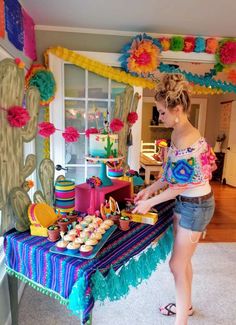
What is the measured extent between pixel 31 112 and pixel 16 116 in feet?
0.65

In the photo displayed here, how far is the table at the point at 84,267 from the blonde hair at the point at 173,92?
0.70 meters

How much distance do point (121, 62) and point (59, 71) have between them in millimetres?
676

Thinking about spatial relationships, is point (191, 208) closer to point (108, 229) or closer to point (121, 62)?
point (108, 229)

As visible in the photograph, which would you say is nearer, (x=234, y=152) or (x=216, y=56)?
(x=216, y=56)

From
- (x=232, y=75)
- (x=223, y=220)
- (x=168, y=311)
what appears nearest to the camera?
(x=168, y=311)

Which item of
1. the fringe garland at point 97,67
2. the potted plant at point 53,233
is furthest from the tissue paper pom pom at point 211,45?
the potted plant at point 53,233

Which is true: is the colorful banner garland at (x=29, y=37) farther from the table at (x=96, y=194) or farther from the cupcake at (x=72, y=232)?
the cupcake at (x=72, y=232)

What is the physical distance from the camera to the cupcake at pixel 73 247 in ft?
3.47

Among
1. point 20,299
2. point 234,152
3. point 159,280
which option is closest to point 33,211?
point 20,299

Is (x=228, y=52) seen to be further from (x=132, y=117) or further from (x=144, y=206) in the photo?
(x=144, y=206)

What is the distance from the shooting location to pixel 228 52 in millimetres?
2666

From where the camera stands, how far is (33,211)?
48.8 inches

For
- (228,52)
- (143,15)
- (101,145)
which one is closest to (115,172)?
(101,145)

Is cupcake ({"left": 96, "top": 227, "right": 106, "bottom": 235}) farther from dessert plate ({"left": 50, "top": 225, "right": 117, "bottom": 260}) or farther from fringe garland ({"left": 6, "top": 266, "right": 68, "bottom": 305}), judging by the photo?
fringe garland ({"left": 6, "top": 266, "right": 68, "bottom": 305})
